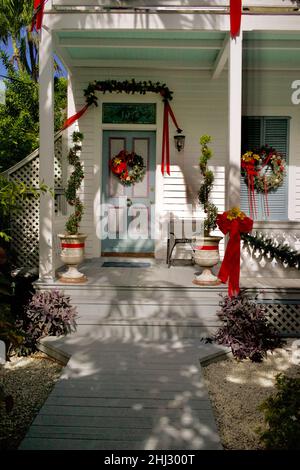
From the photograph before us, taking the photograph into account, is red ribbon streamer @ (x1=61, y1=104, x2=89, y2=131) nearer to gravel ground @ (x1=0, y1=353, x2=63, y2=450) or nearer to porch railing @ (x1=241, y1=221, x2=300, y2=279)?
porch railing @ (x1=241, y1=221, x2=300, y2=279)

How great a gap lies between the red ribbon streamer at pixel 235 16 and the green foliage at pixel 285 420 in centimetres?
428

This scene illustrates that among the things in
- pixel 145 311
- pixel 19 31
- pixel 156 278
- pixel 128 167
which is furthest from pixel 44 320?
pixel 19 31

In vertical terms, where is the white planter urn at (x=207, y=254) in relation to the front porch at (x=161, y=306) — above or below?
above

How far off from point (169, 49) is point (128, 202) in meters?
2.64

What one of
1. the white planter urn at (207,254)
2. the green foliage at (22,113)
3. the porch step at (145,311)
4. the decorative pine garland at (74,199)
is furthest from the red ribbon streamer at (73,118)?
the green foliage at (22,113)

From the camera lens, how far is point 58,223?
6.16 meters

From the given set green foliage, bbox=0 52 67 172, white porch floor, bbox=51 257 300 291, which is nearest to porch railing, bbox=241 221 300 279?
white porch floor, bbox=51 257 300 291

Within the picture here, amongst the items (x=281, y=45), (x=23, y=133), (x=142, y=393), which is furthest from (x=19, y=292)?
(x=23, y=133)

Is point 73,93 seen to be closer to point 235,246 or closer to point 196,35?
point 196,35

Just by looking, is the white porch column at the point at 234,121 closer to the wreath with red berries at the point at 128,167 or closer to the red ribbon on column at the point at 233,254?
the red ribbon on column at the point at 233,254

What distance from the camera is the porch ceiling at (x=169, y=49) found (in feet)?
19.5

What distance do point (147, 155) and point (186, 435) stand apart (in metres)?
5.55

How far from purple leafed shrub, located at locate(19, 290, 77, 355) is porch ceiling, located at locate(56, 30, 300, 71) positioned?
12.1ft

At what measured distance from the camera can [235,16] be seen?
511 centimetres
